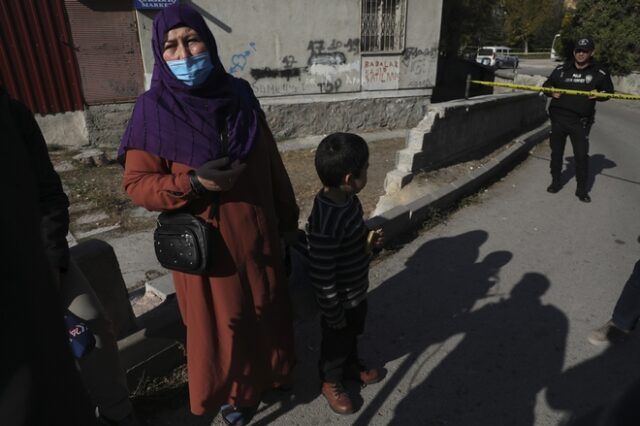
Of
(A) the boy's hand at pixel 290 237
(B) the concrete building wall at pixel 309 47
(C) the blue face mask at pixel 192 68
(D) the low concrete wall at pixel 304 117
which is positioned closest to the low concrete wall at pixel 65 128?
(D) the low concrete wall at pixel 304 117

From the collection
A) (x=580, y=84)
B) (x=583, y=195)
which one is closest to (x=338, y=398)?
(x=583, y=195)

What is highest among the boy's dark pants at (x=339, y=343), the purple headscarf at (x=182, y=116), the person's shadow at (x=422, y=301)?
the purple headscarf at (x=182, y=116)

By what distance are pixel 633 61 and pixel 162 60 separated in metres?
22.0

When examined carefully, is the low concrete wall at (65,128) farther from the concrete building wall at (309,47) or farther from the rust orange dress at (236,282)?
the rust orange dress at (236,282)

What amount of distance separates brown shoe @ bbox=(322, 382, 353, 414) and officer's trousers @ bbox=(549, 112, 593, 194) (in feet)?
15.2

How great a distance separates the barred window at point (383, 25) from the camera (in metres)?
9.82

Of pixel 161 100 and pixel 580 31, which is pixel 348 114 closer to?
pixel 161 100

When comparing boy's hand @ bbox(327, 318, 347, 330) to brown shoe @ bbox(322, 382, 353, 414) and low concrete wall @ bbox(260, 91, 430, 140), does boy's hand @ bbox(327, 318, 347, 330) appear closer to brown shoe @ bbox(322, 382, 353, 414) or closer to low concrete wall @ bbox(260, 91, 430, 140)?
brown shoe @ bbox(322, 382, 353, 414)

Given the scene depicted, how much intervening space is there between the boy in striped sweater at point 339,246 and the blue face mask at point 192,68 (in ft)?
2.09

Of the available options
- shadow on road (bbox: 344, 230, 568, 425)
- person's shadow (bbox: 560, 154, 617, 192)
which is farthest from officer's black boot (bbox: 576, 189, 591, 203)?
shadow on road (bbox: 344, 230, 568, 425)

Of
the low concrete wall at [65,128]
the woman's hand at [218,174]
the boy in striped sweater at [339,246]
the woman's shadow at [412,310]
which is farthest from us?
the low concrete wall at [65,128]

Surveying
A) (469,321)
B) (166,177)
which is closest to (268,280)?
(166,177)

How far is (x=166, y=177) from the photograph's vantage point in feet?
5.92

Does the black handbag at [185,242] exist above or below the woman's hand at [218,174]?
below
